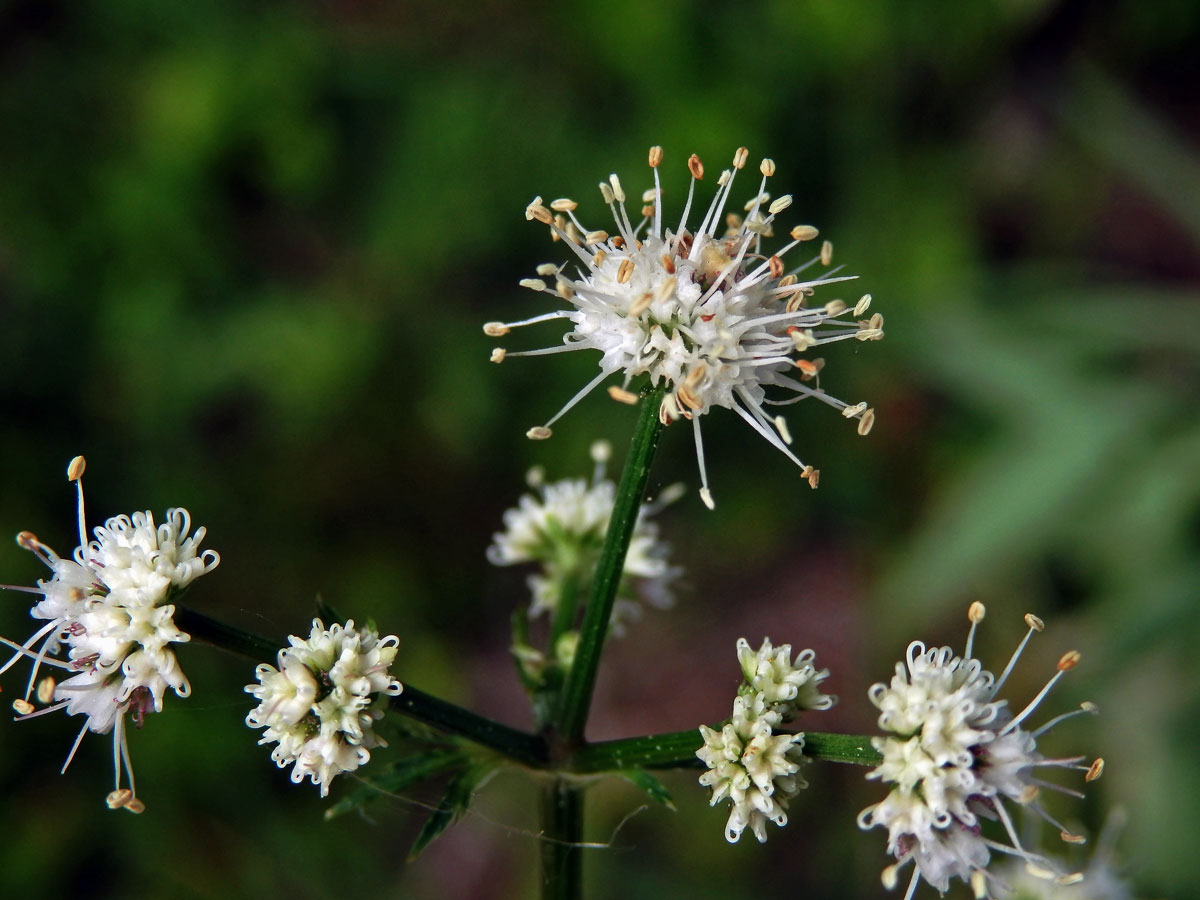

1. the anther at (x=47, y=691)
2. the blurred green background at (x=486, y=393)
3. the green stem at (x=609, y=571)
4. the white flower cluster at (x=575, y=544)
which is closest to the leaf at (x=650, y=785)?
the green stem at (x=609, y=571)

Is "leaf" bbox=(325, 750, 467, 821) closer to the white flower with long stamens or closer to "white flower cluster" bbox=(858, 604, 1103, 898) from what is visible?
the white flower with long stamens

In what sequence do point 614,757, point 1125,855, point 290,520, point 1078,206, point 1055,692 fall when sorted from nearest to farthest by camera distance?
point 614,757, point 1125,855, point 1055,692, point 290,520, point 1078,206

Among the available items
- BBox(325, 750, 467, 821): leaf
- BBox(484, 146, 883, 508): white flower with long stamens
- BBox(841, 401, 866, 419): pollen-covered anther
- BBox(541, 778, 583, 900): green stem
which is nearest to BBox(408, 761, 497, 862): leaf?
BBox(325, 750, 467, 821): leaf

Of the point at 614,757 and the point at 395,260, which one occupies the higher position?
the point at 395,260

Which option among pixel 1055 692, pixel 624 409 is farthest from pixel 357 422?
pixel 1055 692

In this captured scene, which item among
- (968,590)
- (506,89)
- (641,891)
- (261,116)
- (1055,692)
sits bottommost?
(641,891)

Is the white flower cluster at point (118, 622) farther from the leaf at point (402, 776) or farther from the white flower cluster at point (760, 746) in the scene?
the white flower cluster at point (760, 746)

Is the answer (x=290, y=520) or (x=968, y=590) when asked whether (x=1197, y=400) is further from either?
(x=290, y=520)
